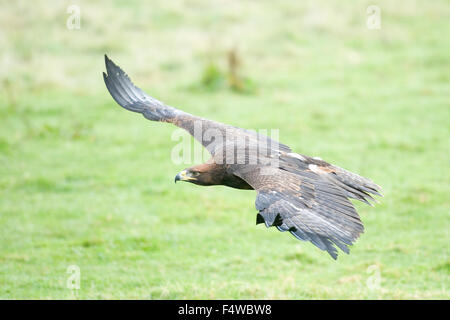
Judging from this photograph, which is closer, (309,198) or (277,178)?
(309,198)

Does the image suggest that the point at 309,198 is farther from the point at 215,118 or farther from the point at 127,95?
the point at 215,118

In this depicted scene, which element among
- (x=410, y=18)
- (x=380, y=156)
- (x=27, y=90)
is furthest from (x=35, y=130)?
(x=410, y=18)

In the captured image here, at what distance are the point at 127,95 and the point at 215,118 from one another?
4971 mm

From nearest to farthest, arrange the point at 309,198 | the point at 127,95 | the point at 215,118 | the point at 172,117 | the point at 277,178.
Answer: the point at 309,198 < the point at 277,178 < the point at 172,117 < the point at 127,95 < the point at 215,118

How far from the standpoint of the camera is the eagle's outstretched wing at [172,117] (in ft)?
27.0

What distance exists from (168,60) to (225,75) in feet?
7.02

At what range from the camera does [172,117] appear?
8672 mm

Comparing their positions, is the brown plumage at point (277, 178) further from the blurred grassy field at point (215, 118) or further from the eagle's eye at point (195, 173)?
the blurred grassy field at point (215, 118)

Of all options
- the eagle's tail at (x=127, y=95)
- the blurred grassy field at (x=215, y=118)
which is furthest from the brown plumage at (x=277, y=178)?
the blurred grassy field at (x=215, y=118)

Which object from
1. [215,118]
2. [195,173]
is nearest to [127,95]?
[195,173]

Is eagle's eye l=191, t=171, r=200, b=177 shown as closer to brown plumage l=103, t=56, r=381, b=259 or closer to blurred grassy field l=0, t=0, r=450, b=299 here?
brown plumage l=103, t=56, r=381, b=259

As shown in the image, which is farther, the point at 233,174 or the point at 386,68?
the point at 386,68
